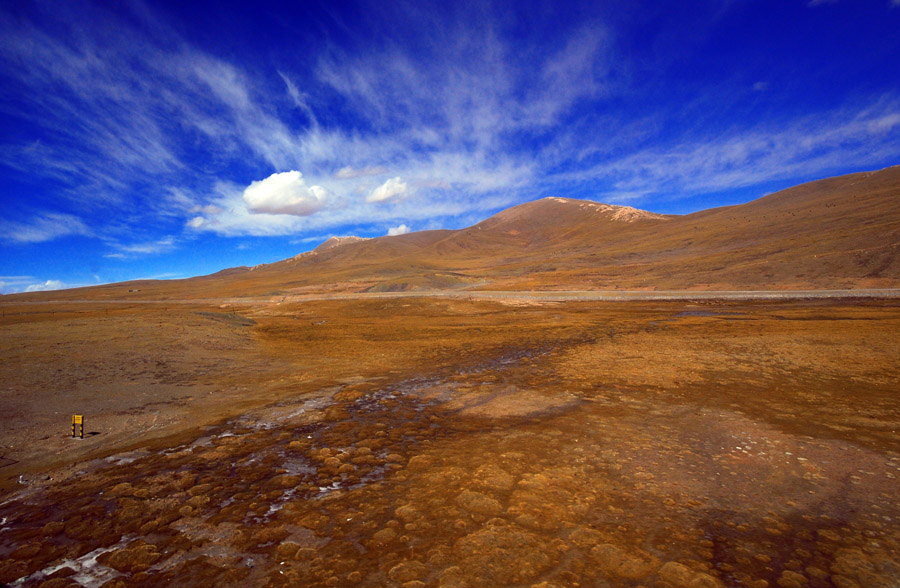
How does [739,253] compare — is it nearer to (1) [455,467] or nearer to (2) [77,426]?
(1) [455,467]

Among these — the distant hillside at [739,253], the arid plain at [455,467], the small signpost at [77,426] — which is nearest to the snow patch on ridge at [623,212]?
the distant hillside at [739,253]

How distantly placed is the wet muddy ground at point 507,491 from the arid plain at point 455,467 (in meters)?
0.04

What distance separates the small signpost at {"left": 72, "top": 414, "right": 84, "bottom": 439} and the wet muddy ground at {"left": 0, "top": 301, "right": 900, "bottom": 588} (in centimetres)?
139

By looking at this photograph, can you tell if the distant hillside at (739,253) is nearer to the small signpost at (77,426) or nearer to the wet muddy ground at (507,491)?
the wet muddy ground at (507,491)

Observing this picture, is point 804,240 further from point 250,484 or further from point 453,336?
point 250,484

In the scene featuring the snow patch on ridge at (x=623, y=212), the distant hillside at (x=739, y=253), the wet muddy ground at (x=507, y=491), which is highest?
the snow patch on ridge at (x=623, y=212)

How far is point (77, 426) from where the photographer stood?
8.40 m

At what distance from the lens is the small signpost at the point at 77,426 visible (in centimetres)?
793

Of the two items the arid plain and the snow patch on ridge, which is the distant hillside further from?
the arid plain

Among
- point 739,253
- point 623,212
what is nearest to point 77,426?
point 739,253

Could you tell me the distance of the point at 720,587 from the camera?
3.97 meters

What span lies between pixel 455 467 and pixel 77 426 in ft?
27.3

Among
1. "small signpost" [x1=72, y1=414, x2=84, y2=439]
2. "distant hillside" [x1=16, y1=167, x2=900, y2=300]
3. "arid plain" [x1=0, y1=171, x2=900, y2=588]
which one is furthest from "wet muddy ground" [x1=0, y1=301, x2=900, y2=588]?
"distant hillside" [x1=16, y1=167, x2=900, y2=300]

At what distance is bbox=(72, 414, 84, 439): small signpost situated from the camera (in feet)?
26.0
